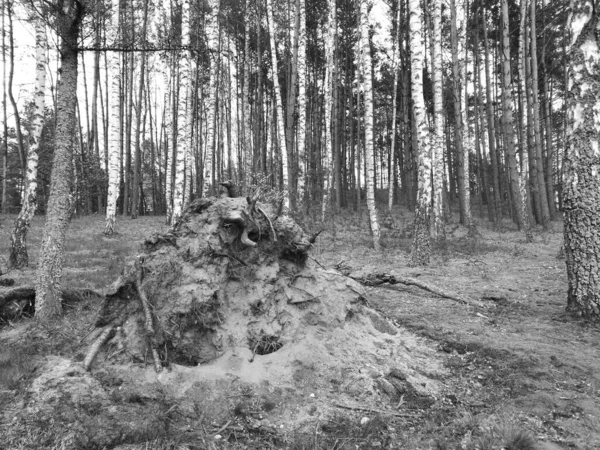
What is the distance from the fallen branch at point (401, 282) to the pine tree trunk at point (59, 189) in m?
5.44

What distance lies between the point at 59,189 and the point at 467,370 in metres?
6.12

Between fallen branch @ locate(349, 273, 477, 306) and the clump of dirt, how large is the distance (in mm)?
1908

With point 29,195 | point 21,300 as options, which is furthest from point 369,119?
point 21,300

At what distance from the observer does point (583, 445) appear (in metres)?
2.93

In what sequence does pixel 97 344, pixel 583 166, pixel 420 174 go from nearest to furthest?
pixel 97 344 < pixel 583 166 < pixel 420 174

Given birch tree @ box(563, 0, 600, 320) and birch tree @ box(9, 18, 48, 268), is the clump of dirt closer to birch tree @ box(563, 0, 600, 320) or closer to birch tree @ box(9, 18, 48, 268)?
birch tree @ box(563, 0, 600, 320)

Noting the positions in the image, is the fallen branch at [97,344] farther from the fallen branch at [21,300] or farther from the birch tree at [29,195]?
the birch tree at [29,195]

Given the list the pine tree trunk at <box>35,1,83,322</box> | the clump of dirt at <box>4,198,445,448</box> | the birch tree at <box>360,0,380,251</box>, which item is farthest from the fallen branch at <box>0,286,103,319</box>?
the birch tree at <box>360,0,380,251</box>

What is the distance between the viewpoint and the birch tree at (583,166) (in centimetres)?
523

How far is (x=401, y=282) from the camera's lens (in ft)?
25.2

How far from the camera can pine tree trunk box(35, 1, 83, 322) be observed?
17.7 ft

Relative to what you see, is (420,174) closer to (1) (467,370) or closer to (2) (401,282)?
(2) (401,282)

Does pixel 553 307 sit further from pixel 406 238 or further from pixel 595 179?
pixel 406 238

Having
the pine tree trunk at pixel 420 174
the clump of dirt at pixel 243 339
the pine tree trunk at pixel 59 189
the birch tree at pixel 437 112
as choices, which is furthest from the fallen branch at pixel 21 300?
the birch tree at pixel 437 112
